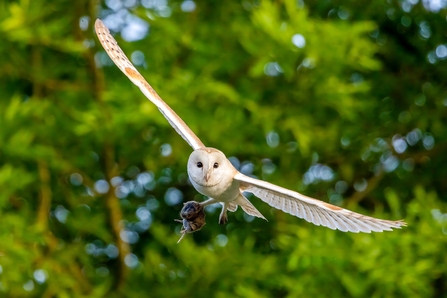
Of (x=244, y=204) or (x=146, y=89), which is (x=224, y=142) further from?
(x=244, y=204)

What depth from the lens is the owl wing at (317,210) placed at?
103 centimetres

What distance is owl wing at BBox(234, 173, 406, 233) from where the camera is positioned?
103 centimetres

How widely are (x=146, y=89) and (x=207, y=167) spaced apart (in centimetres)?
35

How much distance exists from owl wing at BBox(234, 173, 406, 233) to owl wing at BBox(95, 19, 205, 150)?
0.36 ft

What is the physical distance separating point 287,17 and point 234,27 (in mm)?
200

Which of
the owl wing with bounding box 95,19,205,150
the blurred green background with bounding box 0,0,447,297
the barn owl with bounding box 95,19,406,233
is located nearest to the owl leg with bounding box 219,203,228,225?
the barn owl with bounding box 95,19,406,233

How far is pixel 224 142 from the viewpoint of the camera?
Result: 3.08 m

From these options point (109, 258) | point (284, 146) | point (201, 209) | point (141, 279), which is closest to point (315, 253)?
point (284, 146)

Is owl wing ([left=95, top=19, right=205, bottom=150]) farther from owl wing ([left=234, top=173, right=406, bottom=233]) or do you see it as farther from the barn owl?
owl wing ([left=234, top=173, right=406, bottom=233])

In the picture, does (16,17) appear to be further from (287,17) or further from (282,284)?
(282,284)

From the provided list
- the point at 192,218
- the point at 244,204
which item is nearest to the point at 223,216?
the point at 244,204

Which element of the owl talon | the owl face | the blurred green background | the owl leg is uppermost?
the owl face

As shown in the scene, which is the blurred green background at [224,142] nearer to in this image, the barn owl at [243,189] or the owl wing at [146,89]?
the owl wing at [146,89]

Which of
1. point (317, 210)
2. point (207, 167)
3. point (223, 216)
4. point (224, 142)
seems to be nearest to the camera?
point (207, 167)
